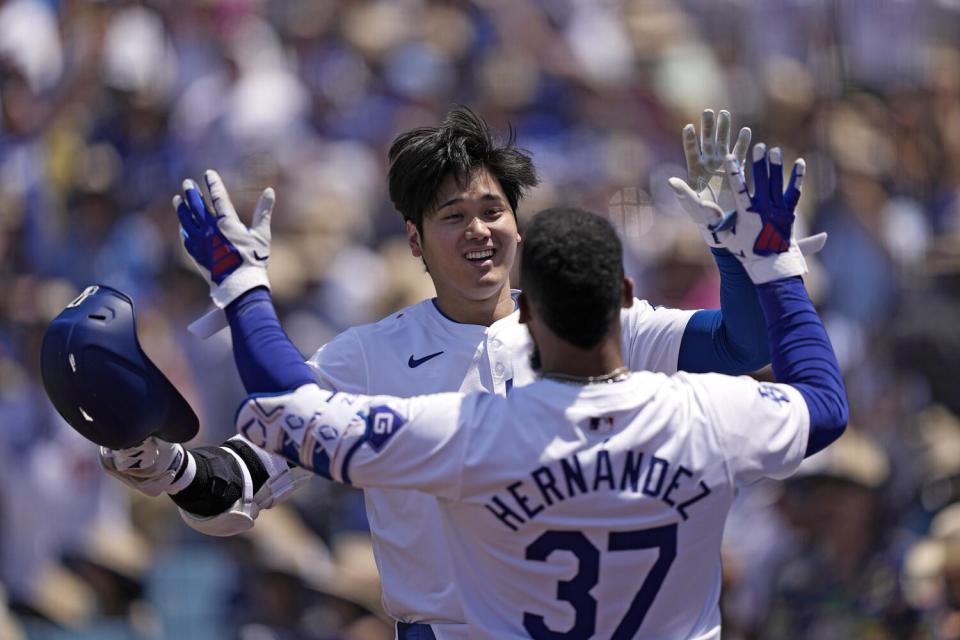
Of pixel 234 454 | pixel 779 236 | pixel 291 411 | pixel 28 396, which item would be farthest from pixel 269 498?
pixel 28 396

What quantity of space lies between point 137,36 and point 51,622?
3.20 m

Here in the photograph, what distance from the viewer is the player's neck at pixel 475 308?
342 cm

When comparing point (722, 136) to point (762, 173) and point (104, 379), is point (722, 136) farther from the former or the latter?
point (104, 379)

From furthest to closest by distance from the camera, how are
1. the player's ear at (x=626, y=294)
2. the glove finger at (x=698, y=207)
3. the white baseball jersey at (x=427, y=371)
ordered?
the white baseball jersey at (x=427, y=371)
the glove finger at (x=698, y=207)
the player's ear at (x=626, y=294)

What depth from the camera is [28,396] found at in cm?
708

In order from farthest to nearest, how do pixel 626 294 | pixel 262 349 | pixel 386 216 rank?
pixel 386 216 < pixel 262 349 < pixel 626 294

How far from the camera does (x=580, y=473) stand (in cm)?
256

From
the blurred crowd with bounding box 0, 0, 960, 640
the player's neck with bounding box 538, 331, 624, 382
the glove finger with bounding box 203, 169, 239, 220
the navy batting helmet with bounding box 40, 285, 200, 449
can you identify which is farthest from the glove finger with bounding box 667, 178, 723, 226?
the blurred crowd with bounding box 0, 0, 960, 640

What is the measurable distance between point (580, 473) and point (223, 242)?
0.94m

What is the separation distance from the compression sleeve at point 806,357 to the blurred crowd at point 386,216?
Result: 10.1 feet

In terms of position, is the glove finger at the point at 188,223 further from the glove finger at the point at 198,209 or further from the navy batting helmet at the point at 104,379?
the navy batting helmet at the point at 104,379

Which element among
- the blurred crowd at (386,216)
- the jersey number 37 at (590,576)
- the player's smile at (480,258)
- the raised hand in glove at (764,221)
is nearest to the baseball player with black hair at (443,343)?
the player's smile at (480,258)

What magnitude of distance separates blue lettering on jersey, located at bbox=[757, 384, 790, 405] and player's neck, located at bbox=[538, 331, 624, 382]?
30 cm

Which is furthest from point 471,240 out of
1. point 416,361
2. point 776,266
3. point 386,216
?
point 386,216
